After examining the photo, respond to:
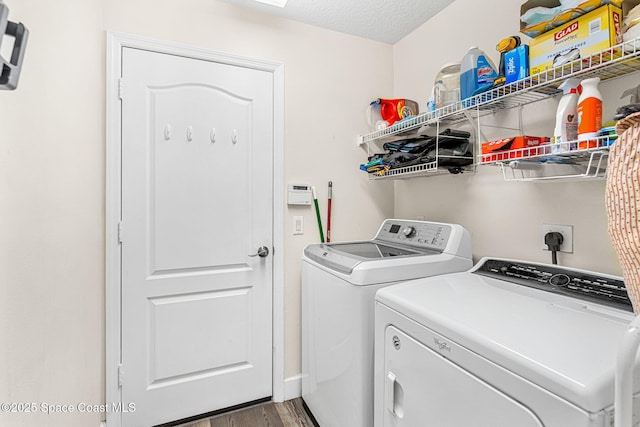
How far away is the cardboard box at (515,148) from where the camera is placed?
1.16 m

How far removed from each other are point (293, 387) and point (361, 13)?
2.45 metres

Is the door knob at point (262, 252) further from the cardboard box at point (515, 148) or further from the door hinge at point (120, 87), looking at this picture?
the cardboard box at point (515, 148)

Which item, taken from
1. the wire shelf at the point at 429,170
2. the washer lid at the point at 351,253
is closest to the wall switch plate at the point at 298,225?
the washer lid at the point at 351,253

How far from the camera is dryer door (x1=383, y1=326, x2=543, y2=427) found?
0.77 meters

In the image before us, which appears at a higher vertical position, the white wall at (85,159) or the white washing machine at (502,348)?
the white wall at (85,159)

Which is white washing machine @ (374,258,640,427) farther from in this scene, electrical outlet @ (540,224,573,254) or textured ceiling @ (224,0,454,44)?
textured ceiling @ (224,0,454,44)

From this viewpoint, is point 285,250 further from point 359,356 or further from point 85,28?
point 85,28

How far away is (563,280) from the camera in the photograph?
122 centimetres

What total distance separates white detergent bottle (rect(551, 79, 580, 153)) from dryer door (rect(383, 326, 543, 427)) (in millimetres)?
785

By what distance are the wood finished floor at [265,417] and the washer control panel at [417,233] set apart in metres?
1.20

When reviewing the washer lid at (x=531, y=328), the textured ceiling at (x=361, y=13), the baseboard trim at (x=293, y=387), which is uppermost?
the textured ceiling at (x=361, y=13)

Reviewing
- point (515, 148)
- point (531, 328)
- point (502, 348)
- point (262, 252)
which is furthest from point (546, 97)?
point (262, 252)

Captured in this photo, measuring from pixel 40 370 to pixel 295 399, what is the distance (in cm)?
156

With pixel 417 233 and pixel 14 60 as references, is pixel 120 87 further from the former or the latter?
pixel 417 233
